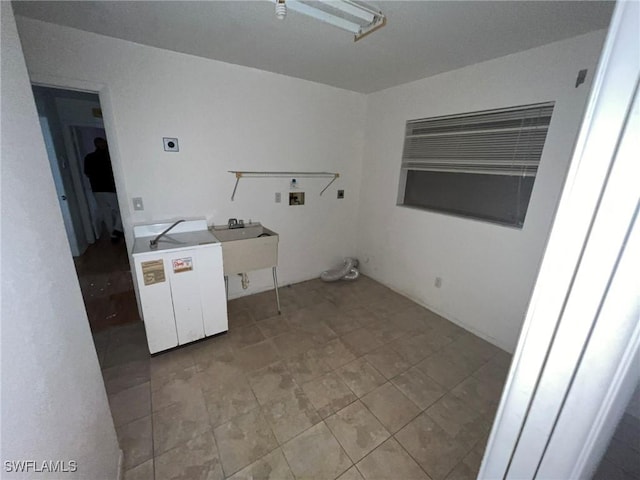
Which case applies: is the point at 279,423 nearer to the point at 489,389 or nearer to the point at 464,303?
the point at 489,389

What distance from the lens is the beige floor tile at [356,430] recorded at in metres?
1.49

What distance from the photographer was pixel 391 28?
170cm

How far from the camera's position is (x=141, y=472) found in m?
1.33

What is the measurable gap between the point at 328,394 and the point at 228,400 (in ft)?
2.20

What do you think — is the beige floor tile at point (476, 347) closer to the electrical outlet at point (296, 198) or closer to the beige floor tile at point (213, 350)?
the beige floor tile at point (213, 350)

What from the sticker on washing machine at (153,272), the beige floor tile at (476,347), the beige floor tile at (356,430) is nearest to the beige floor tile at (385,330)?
the beige floor tile at (476,347)

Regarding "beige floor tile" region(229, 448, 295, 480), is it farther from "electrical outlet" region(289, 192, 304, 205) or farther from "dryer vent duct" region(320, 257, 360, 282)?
"electrical outlet" region(289, 192, 304, 205)

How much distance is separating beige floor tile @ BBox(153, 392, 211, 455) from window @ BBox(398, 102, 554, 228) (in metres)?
2.68

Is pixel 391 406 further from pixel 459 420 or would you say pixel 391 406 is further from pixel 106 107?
pixel 106 107

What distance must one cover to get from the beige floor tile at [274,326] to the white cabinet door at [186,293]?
21.3 inches

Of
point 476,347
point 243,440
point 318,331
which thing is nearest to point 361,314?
point 318,331

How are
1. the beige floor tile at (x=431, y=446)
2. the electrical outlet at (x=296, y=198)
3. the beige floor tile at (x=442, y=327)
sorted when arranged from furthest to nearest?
the electrical outlet at (x=296, y=198), the beige floor tile at (x=442, y=327), the beige floor tile at (x=431, y=446)

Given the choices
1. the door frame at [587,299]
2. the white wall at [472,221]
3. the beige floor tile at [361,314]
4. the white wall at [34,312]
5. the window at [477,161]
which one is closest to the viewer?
the door frame at [587,299]

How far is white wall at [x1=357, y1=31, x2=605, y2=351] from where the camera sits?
184 centimetres
